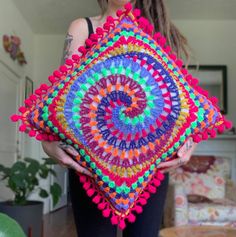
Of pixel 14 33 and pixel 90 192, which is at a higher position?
pixel 14 33

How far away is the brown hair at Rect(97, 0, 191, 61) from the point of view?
982mm

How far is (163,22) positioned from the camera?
992 mm

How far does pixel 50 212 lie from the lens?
190 inches

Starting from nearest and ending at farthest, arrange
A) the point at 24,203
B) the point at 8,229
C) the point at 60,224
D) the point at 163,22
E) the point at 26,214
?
the point at 163,22, the point at 8,229, the point at 26,214, the point at 24,203, the point at 60,224

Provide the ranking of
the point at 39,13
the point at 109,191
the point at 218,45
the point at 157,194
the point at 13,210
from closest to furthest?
the point at 109,191, the point at 157,194, the point at 13,210, the point at 39,13, the point at 218,45

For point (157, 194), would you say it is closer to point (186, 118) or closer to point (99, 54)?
point (186, 118)

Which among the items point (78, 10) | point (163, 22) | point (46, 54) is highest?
point (78, 10)

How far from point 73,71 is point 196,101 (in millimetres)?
242

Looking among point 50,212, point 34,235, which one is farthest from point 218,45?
point 34,235

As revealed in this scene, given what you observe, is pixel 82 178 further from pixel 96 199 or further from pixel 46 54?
Result: pixel 46 54

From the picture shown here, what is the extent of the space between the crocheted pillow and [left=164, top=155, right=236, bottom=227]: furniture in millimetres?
2358

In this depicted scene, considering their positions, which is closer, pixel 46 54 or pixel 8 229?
pixel 8 229

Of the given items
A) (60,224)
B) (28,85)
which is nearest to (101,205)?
(60,224)

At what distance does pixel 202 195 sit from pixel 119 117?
9.26 ft
